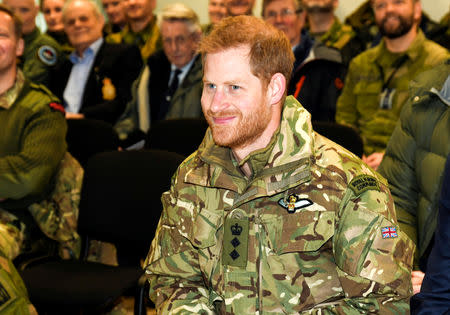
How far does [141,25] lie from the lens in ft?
16.8

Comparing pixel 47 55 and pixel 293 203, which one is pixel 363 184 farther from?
pixel 47 55

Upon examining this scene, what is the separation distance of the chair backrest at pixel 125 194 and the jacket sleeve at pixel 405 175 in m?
0.77

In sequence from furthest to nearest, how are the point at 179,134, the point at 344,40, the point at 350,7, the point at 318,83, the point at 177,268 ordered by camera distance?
the point at 350,7
the point at 344,40
the point at 318,83
the point at 179,134
the point at 177,268

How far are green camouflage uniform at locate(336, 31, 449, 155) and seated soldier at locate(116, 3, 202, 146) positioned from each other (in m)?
0.91

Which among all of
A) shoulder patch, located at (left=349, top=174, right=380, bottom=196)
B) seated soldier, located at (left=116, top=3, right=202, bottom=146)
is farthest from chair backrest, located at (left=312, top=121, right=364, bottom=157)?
seated soldier, located at (left=116, top=3, right=202, bottom=146)

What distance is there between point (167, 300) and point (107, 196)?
0.96 meters

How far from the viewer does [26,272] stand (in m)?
2.38

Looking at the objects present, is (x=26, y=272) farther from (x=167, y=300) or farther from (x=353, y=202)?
(x=353, y=202)

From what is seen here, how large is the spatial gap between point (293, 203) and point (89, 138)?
184cm

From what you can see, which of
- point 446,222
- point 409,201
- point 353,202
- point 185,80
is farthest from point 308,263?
point 185,80

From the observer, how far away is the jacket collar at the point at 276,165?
147cm

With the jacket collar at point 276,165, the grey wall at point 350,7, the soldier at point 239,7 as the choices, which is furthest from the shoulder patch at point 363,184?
the grey wall at point 350,7

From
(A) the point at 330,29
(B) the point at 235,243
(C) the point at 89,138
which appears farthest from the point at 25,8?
(B) the point at 235,243

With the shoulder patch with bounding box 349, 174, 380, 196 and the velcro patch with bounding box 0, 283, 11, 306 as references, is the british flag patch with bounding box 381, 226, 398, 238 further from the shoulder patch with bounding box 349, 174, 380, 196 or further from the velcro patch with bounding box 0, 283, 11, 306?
the velcro patch with bounding box 0, 283, 11, 306
